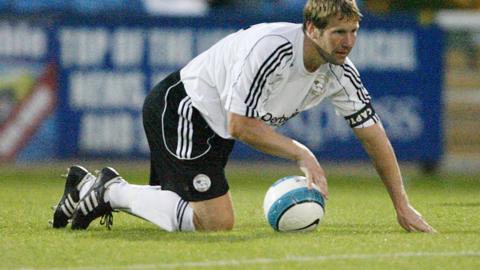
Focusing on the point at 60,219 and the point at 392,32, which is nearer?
the point at 60,219

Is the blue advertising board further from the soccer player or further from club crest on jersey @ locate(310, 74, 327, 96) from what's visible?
club crest on jersey @ locate(310, 74, 327, 96)

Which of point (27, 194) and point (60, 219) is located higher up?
point (60, 219)

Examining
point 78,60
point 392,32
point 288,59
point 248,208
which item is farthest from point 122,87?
point 288,59

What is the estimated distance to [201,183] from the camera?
26.8ft

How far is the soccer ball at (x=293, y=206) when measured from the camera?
7.76m

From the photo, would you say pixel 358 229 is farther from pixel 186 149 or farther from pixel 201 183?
pixel 186 149

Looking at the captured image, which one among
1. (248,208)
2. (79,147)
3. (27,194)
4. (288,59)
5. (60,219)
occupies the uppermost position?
(288,59)

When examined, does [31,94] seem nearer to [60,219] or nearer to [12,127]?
[12,127]

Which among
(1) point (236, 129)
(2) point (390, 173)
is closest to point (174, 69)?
(2) point (390, 173)

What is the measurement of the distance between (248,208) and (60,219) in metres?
2.30

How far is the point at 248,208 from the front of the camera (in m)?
10.5

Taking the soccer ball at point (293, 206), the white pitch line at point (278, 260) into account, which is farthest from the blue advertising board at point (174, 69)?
the white pitch line at point (278, 260)

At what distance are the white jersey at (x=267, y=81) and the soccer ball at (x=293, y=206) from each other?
408mm

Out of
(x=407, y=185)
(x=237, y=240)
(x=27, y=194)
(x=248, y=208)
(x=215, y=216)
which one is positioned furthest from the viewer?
(x=407, y=185)
